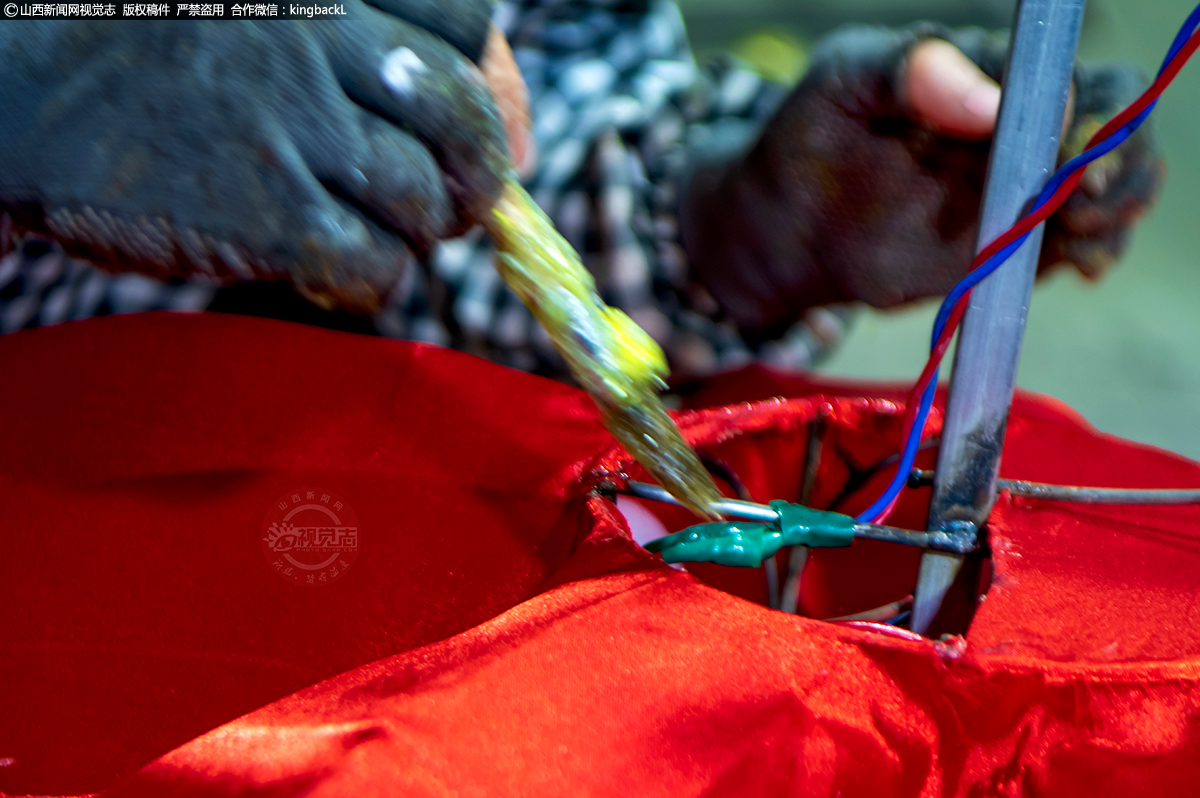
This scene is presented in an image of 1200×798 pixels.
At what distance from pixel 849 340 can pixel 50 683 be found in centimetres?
78

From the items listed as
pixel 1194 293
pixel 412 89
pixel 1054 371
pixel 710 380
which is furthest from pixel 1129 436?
pixel 412 89

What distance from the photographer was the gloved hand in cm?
30

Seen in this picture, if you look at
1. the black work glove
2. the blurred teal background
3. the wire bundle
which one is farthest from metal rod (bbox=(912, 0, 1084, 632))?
the blurred teal background

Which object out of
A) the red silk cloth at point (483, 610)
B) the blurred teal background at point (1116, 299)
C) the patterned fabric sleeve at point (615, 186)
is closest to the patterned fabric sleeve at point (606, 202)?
the patterned fabric sleeve at point (615, 186)

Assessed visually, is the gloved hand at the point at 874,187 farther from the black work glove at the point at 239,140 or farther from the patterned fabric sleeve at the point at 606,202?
the black work glove at the point at 239,140

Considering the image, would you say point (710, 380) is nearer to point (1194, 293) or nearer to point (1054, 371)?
point (1054, 371)

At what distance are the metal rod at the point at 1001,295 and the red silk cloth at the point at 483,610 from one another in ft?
0.06

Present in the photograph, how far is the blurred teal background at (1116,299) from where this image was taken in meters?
0.81

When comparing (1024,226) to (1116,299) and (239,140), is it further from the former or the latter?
(1116,299)

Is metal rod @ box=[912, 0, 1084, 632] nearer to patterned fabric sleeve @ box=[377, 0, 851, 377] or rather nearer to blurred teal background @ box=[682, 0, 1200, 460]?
patterned fabric sleeve @ box=[377, 0, 851, 377]

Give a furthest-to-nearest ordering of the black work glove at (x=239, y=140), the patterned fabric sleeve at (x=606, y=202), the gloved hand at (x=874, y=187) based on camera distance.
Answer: the patterned fabric sleeve at (x=606, y=202) → the gloved hand at (x=874, y=187) → the black work glove at (x=239, y=140)

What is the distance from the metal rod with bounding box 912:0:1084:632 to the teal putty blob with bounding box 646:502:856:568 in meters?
0.03

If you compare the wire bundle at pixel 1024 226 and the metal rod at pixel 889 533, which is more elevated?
the wire bundle at pixel 1024 226

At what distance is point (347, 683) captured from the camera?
0.69ft
